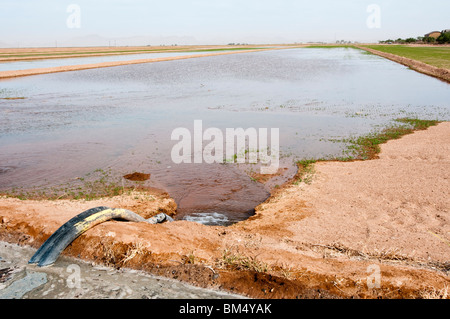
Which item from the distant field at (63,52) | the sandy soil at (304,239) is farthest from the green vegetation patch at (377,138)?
the distant field at (63,52)

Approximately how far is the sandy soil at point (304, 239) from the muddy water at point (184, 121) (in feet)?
5.02

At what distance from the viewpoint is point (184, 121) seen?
18609 mm

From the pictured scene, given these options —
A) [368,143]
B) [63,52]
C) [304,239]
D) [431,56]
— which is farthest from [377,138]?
[63,52]

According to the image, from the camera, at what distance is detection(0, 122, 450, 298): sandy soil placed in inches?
189

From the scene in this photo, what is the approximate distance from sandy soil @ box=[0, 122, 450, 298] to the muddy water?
1530 millimetres

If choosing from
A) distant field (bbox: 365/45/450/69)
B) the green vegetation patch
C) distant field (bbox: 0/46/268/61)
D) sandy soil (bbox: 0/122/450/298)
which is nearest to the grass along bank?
the green vegetation patch

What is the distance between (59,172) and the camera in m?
11.5

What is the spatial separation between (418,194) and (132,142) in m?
11.5

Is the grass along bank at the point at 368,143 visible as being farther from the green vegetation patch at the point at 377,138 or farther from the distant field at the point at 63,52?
the distant field at the point at 63,52

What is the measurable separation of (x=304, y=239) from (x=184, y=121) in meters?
13.0

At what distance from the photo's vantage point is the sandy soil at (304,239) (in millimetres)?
4812

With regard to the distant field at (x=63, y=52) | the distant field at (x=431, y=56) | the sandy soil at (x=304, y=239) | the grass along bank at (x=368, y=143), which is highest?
the distant field at (x=63, y=52)

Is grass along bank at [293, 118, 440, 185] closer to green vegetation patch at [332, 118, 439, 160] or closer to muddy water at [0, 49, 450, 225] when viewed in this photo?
green vegetation patch at [332, 118, 439, 160]
